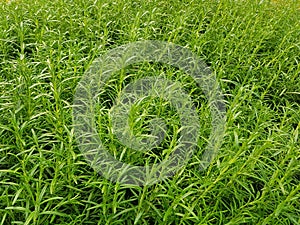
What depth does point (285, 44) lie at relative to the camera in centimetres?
315

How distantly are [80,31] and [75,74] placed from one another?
96cm

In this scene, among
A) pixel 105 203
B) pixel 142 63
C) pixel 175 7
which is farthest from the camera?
pixel 175 7

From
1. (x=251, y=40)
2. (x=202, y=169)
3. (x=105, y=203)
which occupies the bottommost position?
(x=105, y=203)

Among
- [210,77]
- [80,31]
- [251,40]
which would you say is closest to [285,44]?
[251,40]

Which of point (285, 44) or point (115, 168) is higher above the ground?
point (285, 44)

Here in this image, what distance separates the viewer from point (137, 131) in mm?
1758

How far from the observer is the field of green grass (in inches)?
59.7

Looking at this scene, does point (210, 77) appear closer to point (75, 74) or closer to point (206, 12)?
point (75, 74)

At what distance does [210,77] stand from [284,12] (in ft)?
6.59

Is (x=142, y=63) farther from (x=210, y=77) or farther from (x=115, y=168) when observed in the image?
(x=115, y=168)

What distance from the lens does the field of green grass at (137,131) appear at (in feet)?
4.97

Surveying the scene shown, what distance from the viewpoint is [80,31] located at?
303 centimetres

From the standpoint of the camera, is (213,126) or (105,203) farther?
(213,126)

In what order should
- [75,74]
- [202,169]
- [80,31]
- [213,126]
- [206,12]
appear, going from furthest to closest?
[206,12]
[80,31]
[75,74]
[213,126]
[202,169]
